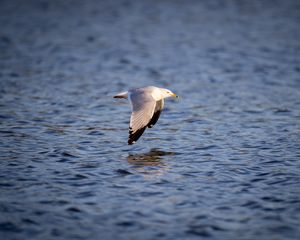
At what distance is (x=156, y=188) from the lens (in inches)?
285

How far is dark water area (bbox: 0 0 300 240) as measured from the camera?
20.9 feet

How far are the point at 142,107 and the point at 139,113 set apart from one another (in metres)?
0.16

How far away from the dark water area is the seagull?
396 mm

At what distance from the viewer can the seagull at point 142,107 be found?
8.42m

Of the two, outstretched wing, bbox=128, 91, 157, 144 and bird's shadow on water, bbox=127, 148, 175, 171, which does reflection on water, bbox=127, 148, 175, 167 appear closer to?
bird's shadow on water, bbox=127, 148, 175, 171

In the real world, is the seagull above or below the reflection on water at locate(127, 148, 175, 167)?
above

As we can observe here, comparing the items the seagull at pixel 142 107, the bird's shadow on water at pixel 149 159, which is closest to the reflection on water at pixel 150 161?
the bird's shadow on water at pixel 149 159

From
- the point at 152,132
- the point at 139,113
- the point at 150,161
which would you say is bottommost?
the point at 150,161

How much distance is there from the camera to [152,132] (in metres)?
10.0

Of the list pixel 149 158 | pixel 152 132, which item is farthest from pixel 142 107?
pixel 152 132

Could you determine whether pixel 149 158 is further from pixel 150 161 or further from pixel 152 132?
pixel 152 132

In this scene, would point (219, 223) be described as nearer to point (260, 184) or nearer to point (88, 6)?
point (260, 184)

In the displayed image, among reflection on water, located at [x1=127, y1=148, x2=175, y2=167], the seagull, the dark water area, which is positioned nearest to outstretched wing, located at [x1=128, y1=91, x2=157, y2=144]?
the seagull

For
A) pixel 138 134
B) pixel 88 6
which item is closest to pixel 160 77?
pixel 138 134
